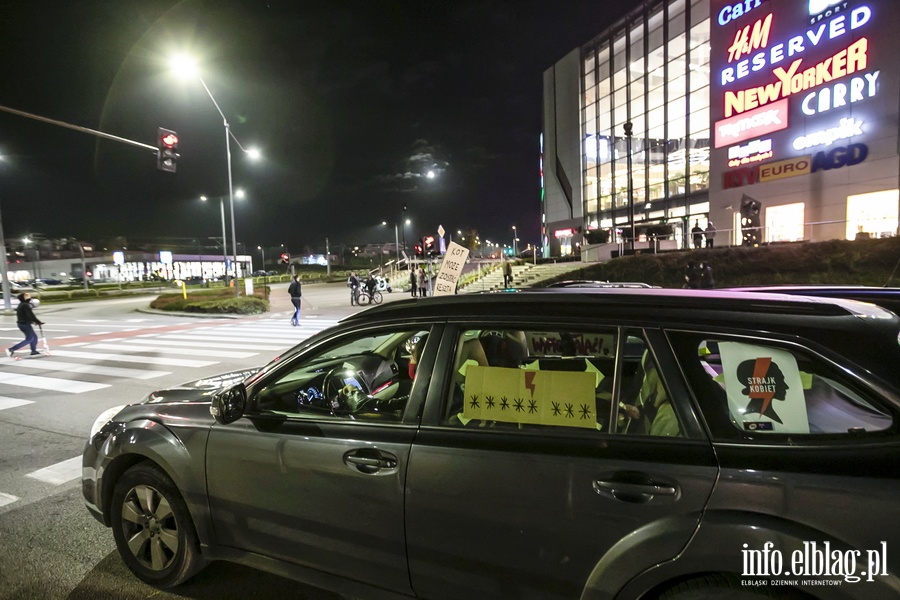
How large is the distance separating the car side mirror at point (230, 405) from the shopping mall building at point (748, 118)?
22643 mm

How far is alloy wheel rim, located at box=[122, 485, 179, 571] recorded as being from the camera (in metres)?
2.80

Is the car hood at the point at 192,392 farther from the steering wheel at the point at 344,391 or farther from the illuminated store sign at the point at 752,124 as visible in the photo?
the illuminated store sign at the point at 752,124

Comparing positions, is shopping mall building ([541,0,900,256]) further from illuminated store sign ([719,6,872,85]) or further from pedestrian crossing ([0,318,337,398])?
pedestrian crossing ([0,318,337,398])

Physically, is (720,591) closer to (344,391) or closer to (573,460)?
(573,460)

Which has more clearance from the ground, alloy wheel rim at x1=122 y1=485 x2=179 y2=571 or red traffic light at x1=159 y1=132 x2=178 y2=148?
red traffic light at x1=159 y1=132 x2=178 y2=148

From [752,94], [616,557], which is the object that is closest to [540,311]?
[616,557]

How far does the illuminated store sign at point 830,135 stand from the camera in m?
19.9

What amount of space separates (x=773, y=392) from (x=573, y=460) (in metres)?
0.78

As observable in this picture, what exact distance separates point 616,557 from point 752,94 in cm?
2884

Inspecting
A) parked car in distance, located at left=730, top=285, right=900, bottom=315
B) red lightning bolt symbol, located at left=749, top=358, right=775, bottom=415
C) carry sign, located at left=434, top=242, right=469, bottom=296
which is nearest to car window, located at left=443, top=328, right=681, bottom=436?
red lightning bolt symbol, located at left=749, top=358, right=775, bottom=415

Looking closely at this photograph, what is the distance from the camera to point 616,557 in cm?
172

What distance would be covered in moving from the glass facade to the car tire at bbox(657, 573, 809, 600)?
27550 millimetres

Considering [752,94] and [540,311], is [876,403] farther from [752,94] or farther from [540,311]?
[752,94]

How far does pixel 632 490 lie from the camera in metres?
1.71
